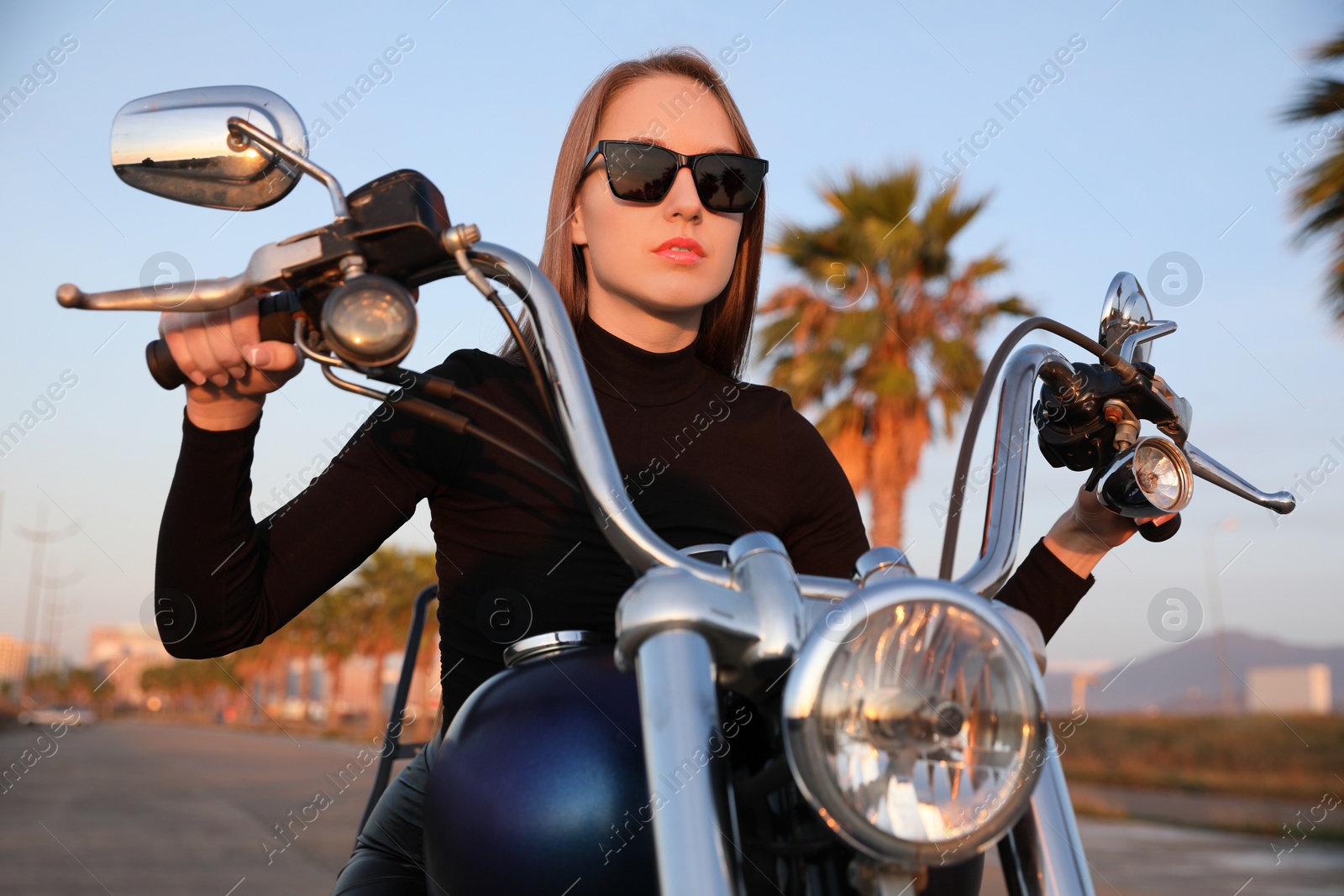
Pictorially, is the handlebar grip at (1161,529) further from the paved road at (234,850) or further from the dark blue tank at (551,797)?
the paved road at (234,850)

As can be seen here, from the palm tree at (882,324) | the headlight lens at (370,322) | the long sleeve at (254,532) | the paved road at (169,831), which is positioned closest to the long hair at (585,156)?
the long sleeve at (254,532)

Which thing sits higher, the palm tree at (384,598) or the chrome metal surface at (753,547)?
the chrome metal surface at (753,547)

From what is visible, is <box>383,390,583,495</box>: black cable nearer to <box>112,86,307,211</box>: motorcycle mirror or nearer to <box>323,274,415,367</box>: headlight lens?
<box>323,274,415,367</box>: headlight lens

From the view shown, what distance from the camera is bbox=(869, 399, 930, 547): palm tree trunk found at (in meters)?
13.8

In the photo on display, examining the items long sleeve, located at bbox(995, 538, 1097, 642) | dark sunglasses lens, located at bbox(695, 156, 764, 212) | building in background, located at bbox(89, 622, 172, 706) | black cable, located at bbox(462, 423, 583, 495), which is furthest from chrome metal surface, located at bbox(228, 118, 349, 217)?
building in background, located at bbox(89, 622, 172, 706)

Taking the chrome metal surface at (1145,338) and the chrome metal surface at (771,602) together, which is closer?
the chrome metal surface at (771,602)

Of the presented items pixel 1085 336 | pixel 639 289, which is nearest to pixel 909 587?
pixel 1085 336

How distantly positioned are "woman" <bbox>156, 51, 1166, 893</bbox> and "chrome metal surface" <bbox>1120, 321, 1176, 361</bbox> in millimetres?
219

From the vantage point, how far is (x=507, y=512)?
157 centimetres

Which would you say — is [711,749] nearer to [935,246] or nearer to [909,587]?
[909,587]

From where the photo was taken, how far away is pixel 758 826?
35.8 inches

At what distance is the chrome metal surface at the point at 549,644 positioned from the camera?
1.15 m

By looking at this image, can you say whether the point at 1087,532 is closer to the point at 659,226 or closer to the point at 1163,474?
the point at 1163,474

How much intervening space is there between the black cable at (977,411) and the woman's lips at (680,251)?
1.88ft
